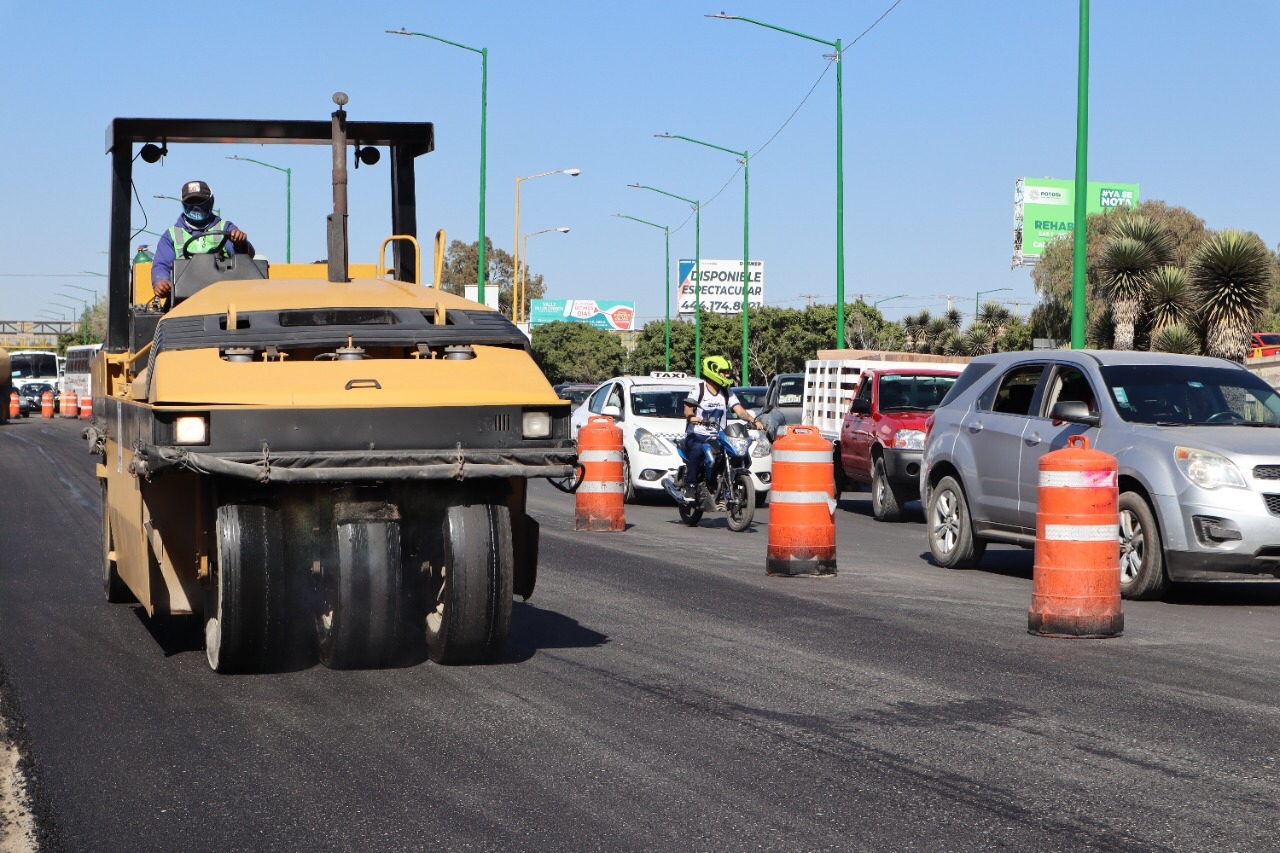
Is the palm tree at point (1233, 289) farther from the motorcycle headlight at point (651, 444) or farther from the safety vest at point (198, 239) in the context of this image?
the safety vest at point (198, 239)

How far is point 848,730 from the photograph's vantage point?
6.81 metres

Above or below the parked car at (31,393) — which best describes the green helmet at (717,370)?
above

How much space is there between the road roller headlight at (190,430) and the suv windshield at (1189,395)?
7.40 meters

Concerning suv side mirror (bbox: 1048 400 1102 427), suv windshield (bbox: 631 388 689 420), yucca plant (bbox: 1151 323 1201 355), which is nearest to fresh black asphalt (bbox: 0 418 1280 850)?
suv side mirror (bbox: 1048 400 1102 427)

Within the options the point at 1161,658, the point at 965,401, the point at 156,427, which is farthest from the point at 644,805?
the point at 965,401

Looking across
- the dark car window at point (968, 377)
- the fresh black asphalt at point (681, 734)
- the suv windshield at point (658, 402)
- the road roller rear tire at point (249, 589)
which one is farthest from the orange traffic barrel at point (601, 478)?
the road roller rear tire at point (249, 589)

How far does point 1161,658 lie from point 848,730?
2774mm

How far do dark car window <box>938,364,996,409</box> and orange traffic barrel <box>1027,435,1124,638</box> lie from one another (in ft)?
16.1

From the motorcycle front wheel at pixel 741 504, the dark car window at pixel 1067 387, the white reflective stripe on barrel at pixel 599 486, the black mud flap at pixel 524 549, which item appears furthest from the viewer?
the motorcycle front wheel at pixel 741 504

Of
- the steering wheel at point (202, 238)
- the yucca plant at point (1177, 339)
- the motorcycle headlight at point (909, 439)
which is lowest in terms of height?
the motorcycle headlight at point (909, 439)

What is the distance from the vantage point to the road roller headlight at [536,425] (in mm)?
7848

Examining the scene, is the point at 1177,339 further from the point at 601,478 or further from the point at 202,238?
the point at 202,238

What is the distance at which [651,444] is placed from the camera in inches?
870

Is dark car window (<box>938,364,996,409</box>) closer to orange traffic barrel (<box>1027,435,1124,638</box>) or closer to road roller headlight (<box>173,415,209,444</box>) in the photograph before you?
orange traffic barrel (<box>1027,435,1124,638</box>)
